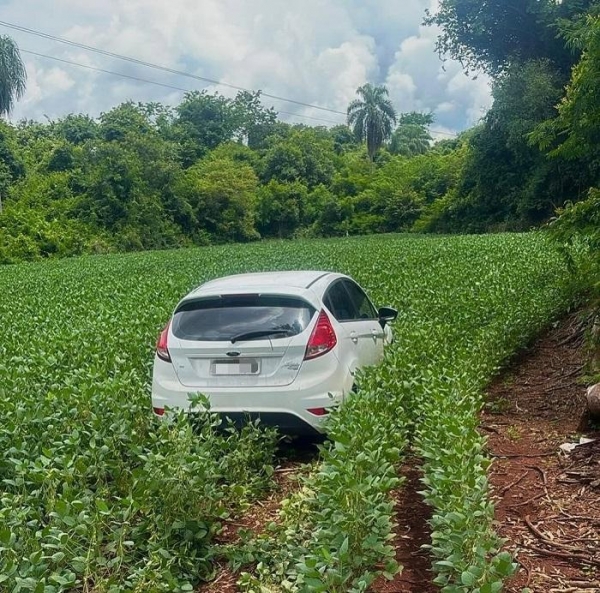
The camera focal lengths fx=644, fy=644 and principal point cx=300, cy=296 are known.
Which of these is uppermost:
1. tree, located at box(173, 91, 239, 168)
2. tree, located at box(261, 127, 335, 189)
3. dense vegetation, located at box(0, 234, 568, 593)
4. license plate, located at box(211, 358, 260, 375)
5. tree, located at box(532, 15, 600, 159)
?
tree, located at box(173, 91, 239, 168)

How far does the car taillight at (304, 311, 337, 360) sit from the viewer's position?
534cm

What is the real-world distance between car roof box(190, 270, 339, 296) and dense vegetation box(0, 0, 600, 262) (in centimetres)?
2413

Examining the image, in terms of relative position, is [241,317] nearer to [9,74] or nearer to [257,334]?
[257,334]

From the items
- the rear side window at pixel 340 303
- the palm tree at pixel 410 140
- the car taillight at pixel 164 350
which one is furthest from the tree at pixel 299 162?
the car taillight at pixel 164 350

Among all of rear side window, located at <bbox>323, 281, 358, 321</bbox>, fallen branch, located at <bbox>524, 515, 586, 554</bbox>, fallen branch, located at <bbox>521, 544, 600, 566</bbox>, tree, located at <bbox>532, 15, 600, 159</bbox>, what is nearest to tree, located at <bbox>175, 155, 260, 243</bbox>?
tree, located at <bbox>532, 15, 600, 159</bbox>

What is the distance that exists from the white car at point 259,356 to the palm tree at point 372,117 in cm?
6334

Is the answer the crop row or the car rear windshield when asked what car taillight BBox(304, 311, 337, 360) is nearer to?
the car rear windshield

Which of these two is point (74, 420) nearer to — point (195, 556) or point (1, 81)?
point (195, 556)

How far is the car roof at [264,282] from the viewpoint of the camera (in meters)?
5.75

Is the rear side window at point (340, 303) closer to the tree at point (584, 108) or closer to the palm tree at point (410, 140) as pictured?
the tree at point (584, 108)

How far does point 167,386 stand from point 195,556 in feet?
6.76

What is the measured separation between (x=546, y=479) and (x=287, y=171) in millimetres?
60031

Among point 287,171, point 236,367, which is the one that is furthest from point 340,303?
point 287,171

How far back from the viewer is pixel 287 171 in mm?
63094
